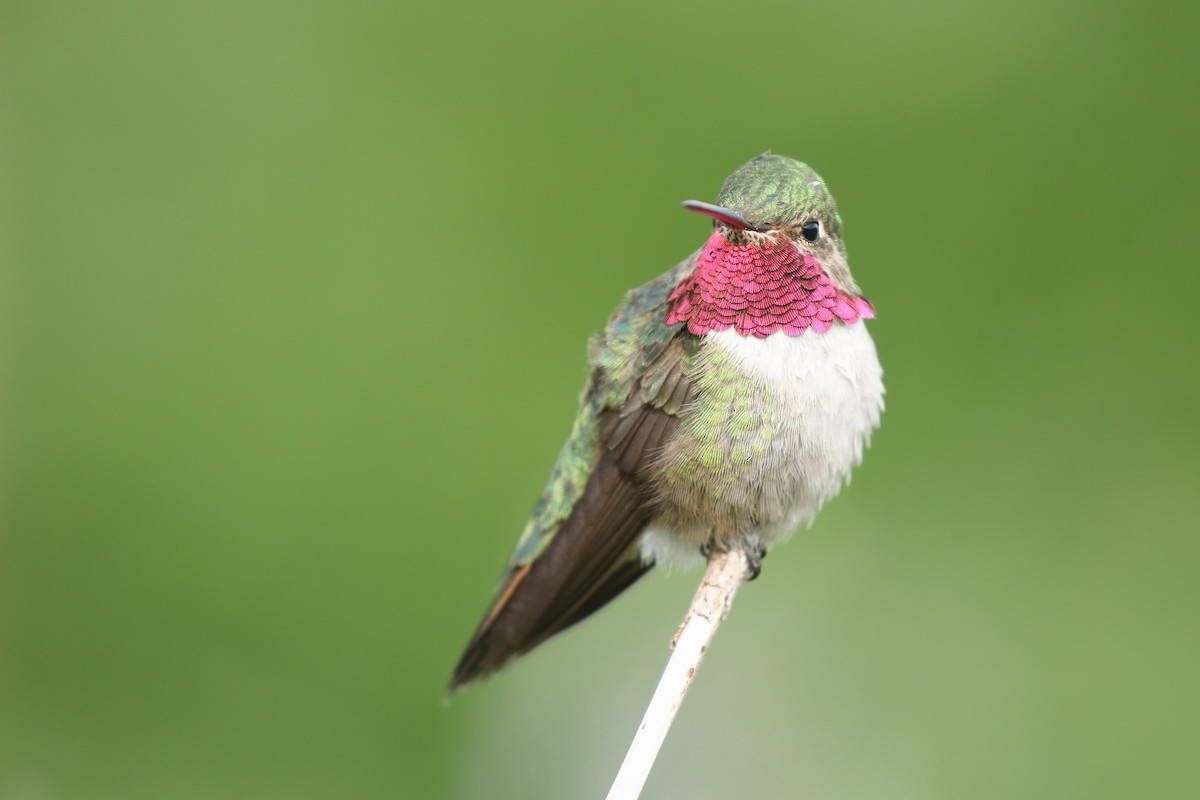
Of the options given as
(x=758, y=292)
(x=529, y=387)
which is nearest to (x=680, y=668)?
(x=758, y=292)

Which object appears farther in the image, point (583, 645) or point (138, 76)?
point (138, 76)

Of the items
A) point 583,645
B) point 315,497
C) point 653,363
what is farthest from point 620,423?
point 315,497

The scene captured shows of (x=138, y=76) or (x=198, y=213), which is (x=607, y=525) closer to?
(x=198, y=213)

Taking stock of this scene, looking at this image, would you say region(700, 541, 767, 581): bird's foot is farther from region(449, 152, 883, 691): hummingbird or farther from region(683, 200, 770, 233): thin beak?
region(683, 200, 770, 233): thin beak

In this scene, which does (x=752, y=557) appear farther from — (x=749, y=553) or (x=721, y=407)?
(x=721, y=407)

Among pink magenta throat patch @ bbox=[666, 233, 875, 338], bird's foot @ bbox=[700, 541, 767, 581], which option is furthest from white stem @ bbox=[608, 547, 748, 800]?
pink magenta throat patch @ bbox=[666, 233, 875, 338]

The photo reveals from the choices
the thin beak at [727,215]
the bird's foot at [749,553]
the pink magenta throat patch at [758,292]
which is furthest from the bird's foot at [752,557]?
the thin beak at [727,215]
